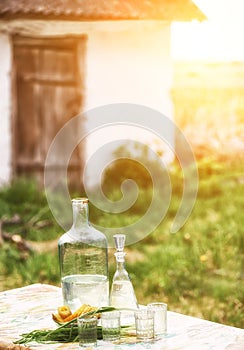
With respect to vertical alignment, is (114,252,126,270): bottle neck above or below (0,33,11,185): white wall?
below

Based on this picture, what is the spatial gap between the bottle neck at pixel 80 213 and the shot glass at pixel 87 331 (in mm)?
436

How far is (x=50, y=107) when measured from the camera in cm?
887

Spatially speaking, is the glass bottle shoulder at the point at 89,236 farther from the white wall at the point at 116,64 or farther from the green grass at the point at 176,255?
the white wall at the point at 116,64

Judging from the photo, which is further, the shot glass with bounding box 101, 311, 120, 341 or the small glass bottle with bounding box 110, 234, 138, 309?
the small glass bottle with bounding box 110, 234, 138, 309

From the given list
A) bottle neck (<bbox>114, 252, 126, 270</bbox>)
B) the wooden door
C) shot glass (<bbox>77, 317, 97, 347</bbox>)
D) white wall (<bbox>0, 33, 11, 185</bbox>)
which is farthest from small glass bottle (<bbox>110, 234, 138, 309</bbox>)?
the wooden door

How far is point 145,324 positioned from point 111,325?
4.5 inches

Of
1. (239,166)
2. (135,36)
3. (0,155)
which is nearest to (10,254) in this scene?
(0,155)

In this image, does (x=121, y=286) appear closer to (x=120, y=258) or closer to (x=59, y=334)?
(x=120, y=258)

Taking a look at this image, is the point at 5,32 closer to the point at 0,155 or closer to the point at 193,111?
the point at 0,155

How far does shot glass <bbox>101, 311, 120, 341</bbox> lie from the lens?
2.69 m

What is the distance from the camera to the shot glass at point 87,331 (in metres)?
2.62

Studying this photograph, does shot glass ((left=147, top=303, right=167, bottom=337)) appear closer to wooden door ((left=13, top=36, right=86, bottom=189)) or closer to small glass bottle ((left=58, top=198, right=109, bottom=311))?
small glass bottle ((left=58, top=198, right=109, bottom=311))

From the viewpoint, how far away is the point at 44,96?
8.83 metres

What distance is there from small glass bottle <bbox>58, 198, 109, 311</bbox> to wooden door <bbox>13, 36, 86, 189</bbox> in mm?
5711
